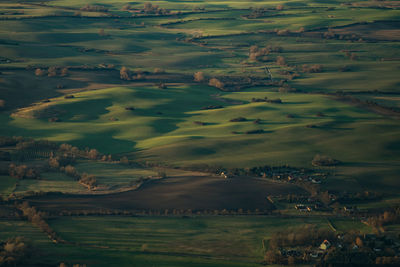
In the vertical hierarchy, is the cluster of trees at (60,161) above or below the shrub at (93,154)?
above

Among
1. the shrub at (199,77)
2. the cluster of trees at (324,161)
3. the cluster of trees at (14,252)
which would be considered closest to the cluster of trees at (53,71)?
the shrub at (199,77)

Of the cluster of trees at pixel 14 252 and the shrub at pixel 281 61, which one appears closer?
the cluster of trees at pixel 14 252

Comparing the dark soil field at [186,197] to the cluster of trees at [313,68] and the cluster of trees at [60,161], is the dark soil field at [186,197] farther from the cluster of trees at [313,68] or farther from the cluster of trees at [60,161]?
the cluster of trees at [313,68]

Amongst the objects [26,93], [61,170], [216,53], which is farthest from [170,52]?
[61,170]

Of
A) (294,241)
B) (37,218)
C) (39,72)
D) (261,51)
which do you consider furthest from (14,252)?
(261,51)

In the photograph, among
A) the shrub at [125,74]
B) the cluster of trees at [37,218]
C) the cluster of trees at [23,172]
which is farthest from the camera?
the shrub at [125,74]

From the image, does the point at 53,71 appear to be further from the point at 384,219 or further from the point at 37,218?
the point at 384,219

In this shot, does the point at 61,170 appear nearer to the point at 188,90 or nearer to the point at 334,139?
the point at 334,139
